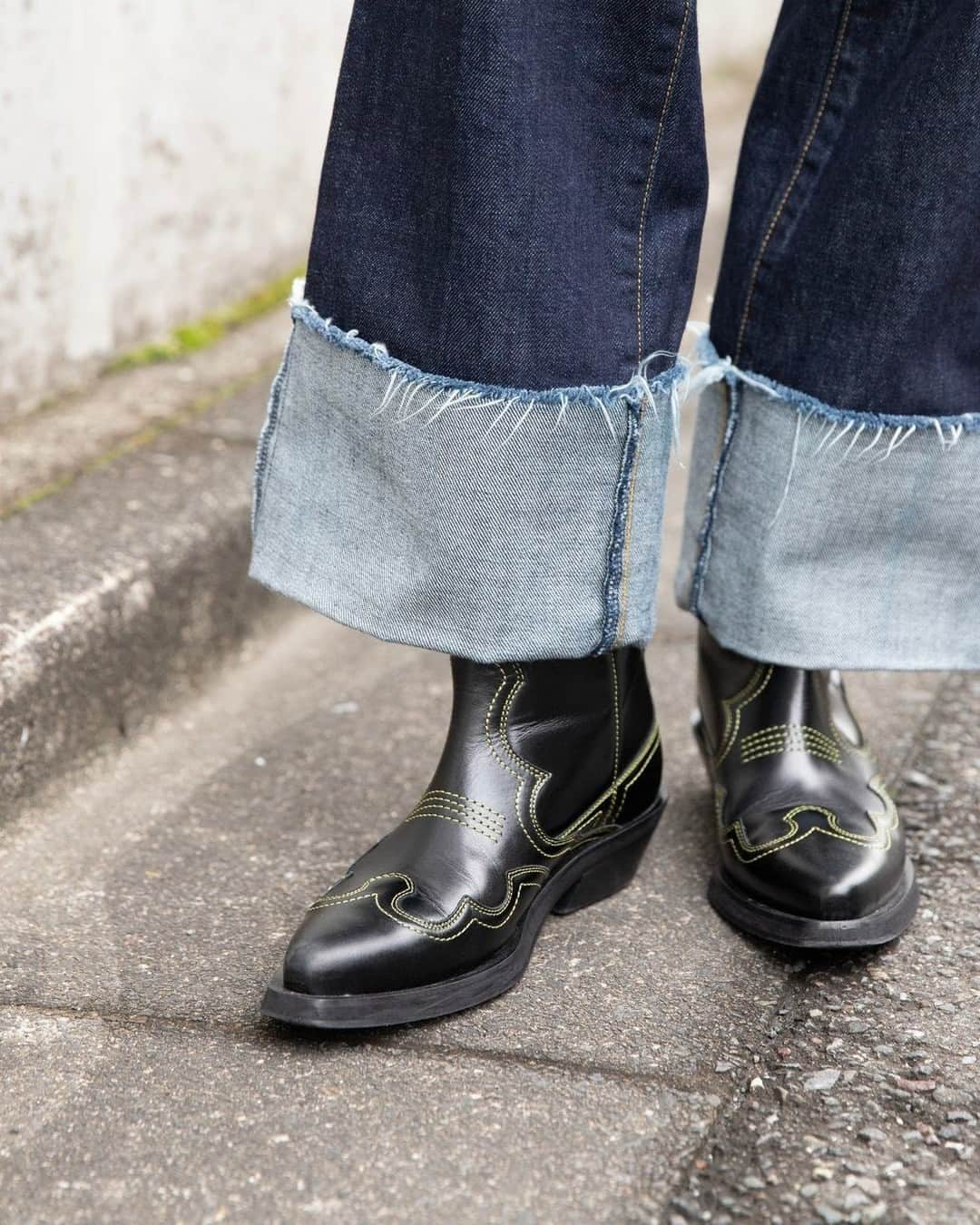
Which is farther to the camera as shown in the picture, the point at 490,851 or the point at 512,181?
the point at 490,851

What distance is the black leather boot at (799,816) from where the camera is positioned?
100 centimetres

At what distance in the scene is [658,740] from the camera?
1.12 metres

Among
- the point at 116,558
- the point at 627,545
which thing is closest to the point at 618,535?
the point at 627,545

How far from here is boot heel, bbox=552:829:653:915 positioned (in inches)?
42.2

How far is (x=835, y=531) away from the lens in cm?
105

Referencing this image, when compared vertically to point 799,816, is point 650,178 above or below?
above

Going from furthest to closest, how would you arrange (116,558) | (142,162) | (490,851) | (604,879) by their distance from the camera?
(142,162) < (116,558) < (604,879) < (490,851)

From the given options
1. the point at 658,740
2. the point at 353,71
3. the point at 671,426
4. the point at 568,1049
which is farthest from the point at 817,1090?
the point at 353,71

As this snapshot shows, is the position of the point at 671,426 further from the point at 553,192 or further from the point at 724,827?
the point at 724,827

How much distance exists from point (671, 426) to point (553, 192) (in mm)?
192

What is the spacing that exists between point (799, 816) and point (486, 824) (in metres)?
0.24

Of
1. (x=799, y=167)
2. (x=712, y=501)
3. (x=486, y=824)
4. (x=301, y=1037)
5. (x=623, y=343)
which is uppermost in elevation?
(x=799, y=167)

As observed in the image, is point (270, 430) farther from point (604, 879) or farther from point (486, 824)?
→ point (604, 879)

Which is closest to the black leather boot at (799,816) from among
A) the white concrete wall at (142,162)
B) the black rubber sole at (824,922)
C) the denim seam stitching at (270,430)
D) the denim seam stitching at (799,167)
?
the black rubber sole at (824,922)
